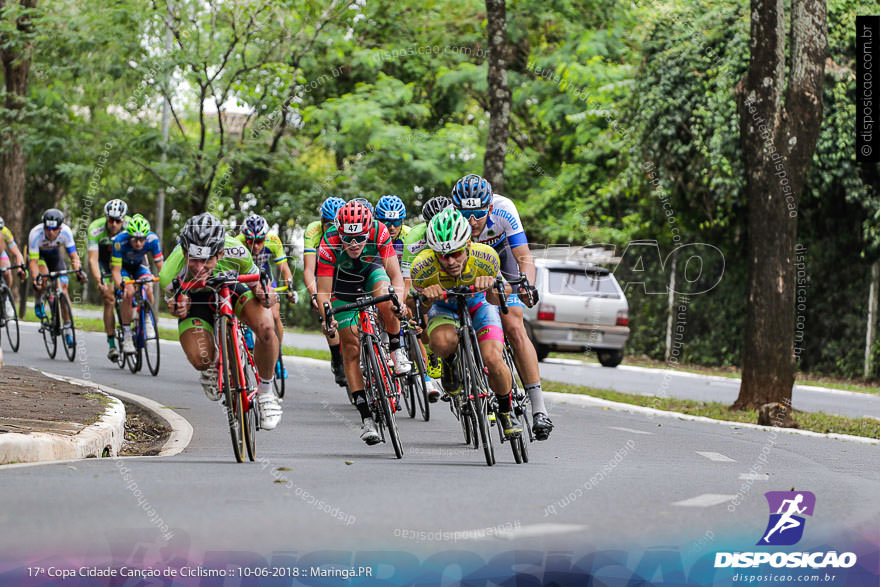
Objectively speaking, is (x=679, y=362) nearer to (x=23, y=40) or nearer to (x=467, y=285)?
(x=23, y=40)

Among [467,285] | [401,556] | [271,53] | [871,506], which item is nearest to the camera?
[401,556]

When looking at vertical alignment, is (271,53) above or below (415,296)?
above

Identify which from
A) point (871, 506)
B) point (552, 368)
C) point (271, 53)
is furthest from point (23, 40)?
point (871, 506)

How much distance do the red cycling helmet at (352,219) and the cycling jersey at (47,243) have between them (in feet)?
26.9

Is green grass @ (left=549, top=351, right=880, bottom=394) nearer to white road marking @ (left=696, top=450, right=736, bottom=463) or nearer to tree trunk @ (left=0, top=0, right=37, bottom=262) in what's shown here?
white road marking @ (left=696, top=450, right=736, bottom=463)

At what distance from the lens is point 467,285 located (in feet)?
30.5

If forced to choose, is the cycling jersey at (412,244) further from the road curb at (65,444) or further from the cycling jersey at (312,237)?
the road curb at (65,444)

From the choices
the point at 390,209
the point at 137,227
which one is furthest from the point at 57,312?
the point at 390,209

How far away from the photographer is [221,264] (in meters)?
9.59

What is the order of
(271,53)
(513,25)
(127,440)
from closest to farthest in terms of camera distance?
(127,440) < (271,53) < (513,25)

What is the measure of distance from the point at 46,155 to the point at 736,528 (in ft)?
59.2

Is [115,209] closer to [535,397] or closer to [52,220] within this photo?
[52,220]

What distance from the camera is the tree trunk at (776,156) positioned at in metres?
13.8

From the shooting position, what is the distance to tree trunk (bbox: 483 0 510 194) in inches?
716
